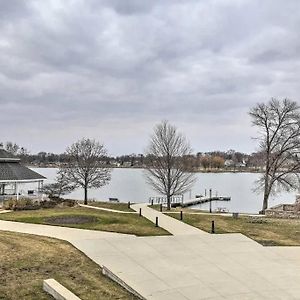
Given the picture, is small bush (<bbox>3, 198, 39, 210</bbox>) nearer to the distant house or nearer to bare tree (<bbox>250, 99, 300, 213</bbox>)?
bare tree (<bbox>250, 99, 300, 213</bbox>)

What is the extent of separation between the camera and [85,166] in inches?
1528

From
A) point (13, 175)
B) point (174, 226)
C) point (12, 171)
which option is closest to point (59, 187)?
point (12, 171)

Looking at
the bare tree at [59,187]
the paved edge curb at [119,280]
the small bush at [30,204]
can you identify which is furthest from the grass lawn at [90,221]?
the bare tree at [59,187]

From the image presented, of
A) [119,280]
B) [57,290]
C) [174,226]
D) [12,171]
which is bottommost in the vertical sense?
[119,280]

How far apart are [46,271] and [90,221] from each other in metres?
9.76

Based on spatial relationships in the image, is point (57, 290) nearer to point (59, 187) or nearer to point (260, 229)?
point (260, 229)

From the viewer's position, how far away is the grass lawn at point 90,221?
63.5 feet

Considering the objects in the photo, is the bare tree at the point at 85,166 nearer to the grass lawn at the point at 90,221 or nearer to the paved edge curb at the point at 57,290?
the grass lawn at the point at 90,221

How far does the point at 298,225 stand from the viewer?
74.3 feet

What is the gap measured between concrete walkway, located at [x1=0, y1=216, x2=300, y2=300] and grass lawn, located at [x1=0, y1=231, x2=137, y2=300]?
0.53m

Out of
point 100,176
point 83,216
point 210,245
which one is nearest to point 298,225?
point 210,245

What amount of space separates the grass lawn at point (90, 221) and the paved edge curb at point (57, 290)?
8.04 meters

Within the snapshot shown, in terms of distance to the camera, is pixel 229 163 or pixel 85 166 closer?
pixel 85 166

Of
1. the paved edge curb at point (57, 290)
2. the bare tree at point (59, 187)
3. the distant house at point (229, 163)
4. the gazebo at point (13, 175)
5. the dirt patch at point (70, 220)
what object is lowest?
the paved edge curb at point (57, 290)
